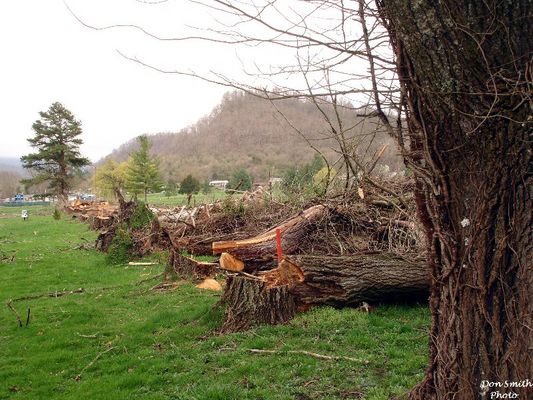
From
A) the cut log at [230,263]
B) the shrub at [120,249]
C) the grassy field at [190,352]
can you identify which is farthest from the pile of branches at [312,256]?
the shrub at [120,249]

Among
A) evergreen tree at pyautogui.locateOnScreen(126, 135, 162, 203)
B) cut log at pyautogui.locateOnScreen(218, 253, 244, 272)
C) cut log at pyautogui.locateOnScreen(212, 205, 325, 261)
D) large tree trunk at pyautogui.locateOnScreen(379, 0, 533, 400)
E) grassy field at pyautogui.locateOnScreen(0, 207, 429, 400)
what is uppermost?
evergreen tree at pyautogui.locateOnScreen(126, 135, 162, 203)

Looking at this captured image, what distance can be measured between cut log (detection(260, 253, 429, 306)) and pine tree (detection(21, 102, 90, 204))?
4361cm

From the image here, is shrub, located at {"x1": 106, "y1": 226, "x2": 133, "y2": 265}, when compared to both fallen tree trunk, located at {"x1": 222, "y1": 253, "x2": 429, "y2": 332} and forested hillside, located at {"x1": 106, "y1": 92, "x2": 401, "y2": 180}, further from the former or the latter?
forested hillside, located at {"x1": 106, "y1": 92, "x2": 401, "y2": 180}

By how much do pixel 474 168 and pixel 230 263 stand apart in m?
6.15

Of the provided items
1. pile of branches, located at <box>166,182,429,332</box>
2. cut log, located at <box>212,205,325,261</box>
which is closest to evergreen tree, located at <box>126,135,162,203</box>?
pile of branches, located at <box>166,182,429,332</box>

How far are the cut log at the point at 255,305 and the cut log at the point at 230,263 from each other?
5.05ft

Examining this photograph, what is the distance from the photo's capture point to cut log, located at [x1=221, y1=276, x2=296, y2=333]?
596 centimetres

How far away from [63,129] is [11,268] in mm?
38460

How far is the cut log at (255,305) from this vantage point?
5957mm

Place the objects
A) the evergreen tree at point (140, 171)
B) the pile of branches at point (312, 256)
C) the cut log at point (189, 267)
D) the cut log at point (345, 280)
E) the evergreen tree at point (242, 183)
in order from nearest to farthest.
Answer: the pile of branches at point (312, 256)
the cut log at point (345, 280)
the cut log at point (189, 267)
the evergreen tree at point (242, 183)
the evergreen tree at point (140, 171)

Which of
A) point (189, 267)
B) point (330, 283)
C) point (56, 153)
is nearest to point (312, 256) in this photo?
point (330, 283)

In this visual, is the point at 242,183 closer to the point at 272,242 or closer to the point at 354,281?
the point at 272,242

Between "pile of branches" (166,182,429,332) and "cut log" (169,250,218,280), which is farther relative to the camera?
"cut log" (169,250,218,280)

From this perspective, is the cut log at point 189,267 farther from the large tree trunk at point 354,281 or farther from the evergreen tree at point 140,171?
the evergreen tree at point 140,171
